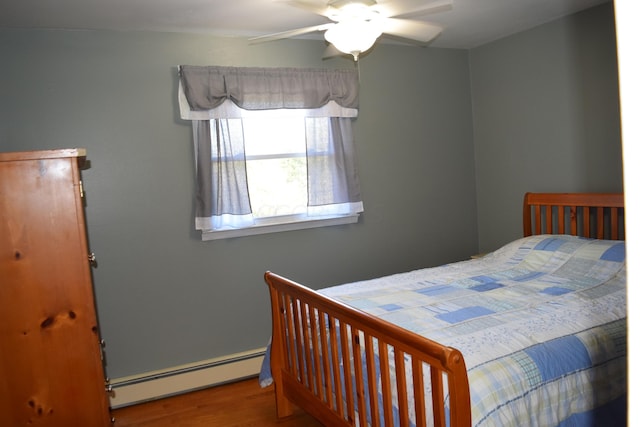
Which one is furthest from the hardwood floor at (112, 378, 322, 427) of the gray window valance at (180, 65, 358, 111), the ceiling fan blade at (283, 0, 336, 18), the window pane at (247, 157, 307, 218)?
the ceiling fan blade at (283, 0, 336, 18)

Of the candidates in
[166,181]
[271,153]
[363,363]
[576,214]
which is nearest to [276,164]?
[271,153]

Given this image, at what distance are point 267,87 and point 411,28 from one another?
1130 millimetres

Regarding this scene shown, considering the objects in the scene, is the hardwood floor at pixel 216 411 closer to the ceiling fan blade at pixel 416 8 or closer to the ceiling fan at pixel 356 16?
the ceiling fan at pixel 356 16

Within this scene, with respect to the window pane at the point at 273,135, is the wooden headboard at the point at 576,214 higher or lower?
lower

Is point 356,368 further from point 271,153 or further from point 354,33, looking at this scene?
point 271,153

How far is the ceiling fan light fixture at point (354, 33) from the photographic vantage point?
2.33 m

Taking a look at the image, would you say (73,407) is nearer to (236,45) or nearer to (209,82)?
(209,82)

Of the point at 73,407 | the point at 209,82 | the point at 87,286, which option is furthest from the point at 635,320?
the point at 209,82

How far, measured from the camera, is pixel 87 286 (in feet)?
6.91

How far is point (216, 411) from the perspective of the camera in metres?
3.00

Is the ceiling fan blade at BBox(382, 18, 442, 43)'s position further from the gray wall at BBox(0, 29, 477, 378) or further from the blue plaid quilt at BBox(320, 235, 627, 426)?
the blue plaid quilt at BBox(320, 235, 627, 426)

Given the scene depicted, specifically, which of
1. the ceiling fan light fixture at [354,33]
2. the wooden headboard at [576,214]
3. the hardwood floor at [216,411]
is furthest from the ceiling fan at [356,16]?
the hardwood floor at [216,411]

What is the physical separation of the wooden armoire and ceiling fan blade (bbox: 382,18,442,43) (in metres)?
1.55

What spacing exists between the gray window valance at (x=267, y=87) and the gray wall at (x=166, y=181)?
0.11 meters
